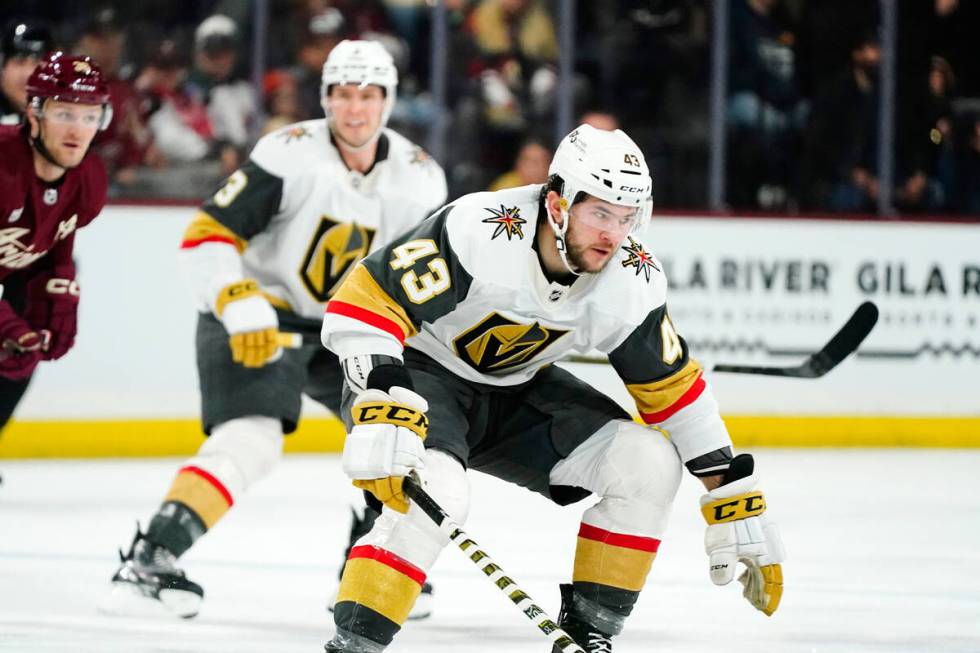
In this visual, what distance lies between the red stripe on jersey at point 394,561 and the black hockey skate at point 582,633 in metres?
0.35

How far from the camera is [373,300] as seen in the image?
9.75 feet

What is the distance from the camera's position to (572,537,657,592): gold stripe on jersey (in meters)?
3.08

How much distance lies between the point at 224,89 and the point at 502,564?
296 cm

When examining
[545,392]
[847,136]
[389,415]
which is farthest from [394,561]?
[847,136]

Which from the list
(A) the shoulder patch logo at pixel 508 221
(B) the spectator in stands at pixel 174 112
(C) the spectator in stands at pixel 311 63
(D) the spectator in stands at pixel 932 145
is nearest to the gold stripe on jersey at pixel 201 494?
(A) the shoulder patch logo at pixel 508 221

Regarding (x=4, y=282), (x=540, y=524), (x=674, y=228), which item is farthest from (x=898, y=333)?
(x=4, y=282)

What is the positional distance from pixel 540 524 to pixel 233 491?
5.05 feet

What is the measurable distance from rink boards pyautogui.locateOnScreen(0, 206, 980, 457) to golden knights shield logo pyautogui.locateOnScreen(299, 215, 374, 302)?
7.85 feet

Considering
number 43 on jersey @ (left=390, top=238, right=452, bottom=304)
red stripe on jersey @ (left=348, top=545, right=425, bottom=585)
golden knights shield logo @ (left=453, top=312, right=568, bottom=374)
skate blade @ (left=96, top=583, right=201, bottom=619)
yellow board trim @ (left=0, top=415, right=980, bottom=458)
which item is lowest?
yellow board trim @ (left=0, top=415, right=980, bottom=458)

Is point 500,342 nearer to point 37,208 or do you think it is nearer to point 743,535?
point 743,535

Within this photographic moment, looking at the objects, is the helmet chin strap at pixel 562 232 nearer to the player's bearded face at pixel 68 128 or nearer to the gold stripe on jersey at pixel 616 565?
the gold stripe on jersey at pixel 616 565

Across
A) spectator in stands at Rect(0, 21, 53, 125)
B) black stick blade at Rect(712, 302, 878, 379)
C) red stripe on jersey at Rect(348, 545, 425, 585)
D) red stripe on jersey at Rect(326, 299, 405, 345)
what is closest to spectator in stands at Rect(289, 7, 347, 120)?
spectator in stands at Rect(0, 21, 53, 125)

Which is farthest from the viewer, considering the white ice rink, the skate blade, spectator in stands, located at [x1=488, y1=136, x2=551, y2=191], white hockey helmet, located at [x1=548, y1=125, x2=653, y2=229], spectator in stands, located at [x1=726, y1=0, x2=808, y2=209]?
spectator in stands, located at [x1=726, y1=0, x2=808, y2=209]

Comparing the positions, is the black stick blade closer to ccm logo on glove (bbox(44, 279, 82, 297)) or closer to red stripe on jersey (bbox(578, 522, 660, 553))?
red stripe on jersey (bbox(578, 522, 660, 553))
